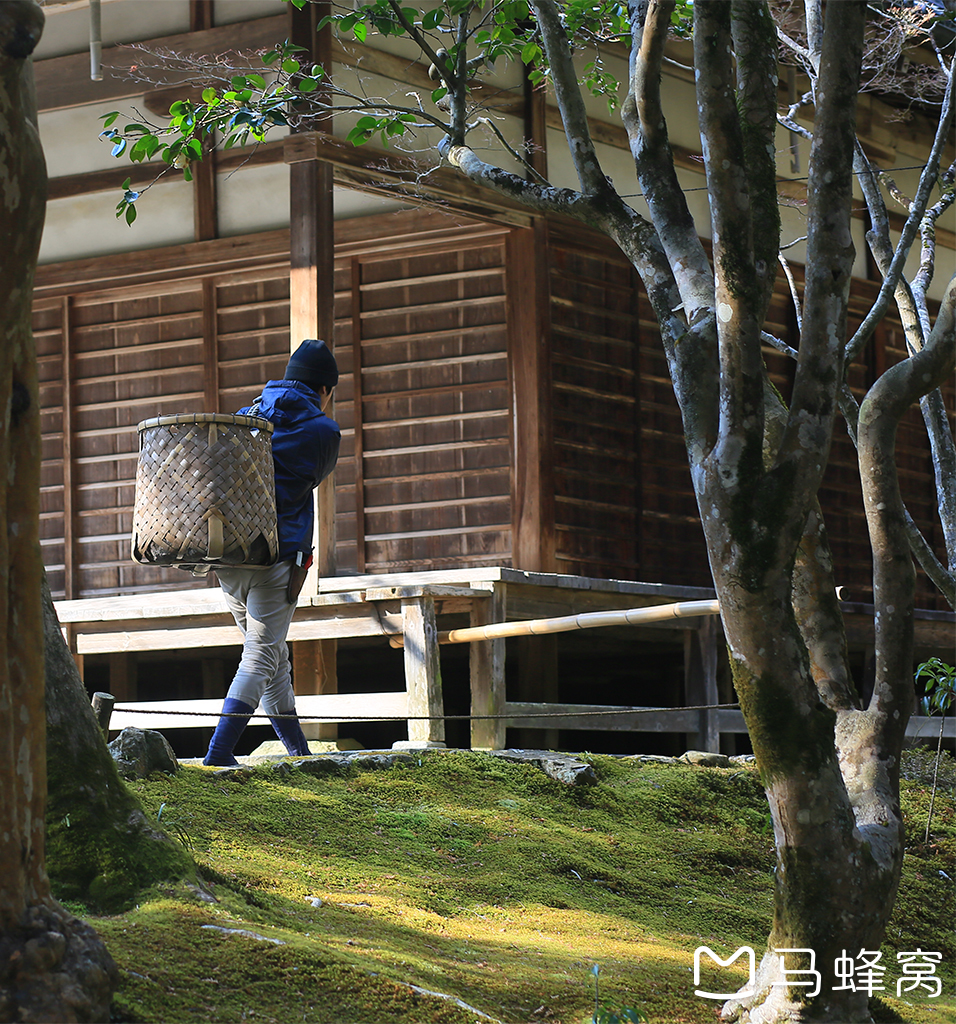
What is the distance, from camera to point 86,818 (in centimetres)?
349

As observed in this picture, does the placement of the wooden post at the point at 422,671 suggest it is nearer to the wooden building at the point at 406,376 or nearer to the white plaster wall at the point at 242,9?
the wooden building at the point at 406,376

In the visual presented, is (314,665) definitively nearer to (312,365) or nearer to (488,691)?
(488,691)

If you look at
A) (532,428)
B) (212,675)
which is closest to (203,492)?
(532,428)

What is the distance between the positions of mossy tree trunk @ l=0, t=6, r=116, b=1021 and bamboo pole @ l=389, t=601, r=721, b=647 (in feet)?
13.4

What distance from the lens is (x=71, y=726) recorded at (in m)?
3.55

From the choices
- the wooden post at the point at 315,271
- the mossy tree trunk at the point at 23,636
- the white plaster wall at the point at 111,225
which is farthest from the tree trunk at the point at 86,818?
the white plaster wall at the point at 111,225

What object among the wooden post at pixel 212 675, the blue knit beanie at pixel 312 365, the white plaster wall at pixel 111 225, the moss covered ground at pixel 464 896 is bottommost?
the moss covered ground at pixel 464 896

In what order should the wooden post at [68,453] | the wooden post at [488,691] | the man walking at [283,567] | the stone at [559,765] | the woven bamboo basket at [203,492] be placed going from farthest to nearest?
1. the wooden post at [68,453]
2. the wooden post at [488,691]
3. the stone at [559,765]
4. the man walking at [283,567]
5. the woven bamboo basket at [203,492]

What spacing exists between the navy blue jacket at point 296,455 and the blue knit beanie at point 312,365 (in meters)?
0.07

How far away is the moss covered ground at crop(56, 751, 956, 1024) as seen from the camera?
10.4 ft

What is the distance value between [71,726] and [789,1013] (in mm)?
2220

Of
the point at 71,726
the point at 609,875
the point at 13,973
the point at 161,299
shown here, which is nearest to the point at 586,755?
the point at 609,875

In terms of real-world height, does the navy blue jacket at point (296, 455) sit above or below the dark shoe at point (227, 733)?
above

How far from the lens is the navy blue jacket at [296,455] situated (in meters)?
5.70
